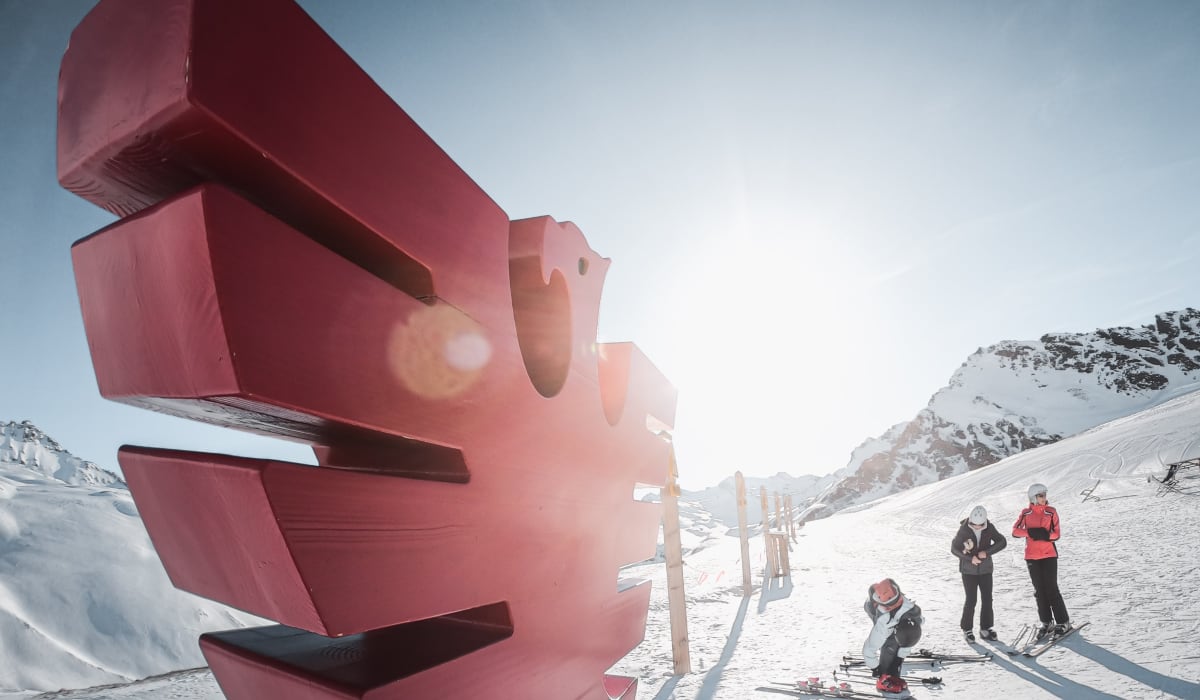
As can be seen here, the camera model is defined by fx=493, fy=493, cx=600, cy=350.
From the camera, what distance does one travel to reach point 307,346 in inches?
37.4

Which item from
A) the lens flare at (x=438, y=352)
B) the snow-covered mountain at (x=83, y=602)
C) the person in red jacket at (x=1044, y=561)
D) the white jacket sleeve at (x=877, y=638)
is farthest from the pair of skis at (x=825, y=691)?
the snow-covered mountain at (x=83, y=602)

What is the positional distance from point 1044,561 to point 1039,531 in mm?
352

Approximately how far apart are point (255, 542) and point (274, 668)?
0.47m

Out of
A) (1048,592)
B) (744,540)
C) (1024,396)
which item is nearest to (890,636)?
(1048,592)

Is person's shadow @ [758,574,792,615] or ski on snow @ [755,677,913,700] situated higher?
ski on snow @ [755,677,913,700]

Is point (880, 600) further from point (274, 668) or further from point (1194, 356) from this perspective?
point (1194, 356)

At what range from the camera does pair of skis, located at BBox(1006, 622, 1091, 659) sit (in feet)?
16.6

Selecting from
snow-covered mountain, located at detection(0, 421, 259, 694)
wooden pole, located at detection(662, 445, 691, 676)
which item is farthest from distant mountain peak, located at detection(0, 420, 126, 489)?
wooden pole, located at detection(662, 445, 691, 676)

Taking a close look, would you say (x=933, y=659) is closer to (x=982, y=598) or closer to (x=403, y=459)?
(x=982, y=598)

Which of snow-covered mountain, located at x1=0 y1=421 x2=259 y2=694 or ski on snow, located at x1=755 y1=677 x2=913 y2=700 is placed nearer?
snow-covered mountain, located at x1=0 y1=421 x2=259 y2=694

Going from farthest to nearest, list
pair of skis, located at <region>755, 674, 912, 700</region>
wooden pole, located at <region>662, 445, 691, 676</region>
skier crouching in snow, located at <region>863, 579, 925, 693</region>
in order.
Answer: wooden pole, located at <region>662, 445, 691, 676</region>
skier crouching in snow, located at <region>863, 579, 925, 693</region>
pair of skis, located at <region>755, 674, 912, 700</region>

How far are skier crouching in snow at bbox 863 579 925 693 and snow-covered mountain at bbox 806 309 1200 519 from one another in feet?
468

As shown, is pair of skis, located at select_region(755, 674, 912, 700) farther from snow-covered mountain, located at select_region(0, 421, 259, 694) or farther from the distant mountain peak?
the distant mountain peak

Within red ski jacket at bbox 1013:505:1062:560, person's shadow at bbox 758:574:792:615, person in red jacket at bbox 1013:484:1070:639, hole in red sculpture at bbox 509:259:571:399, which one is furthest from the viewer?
person's shadow at bbox 758:574:792:615
